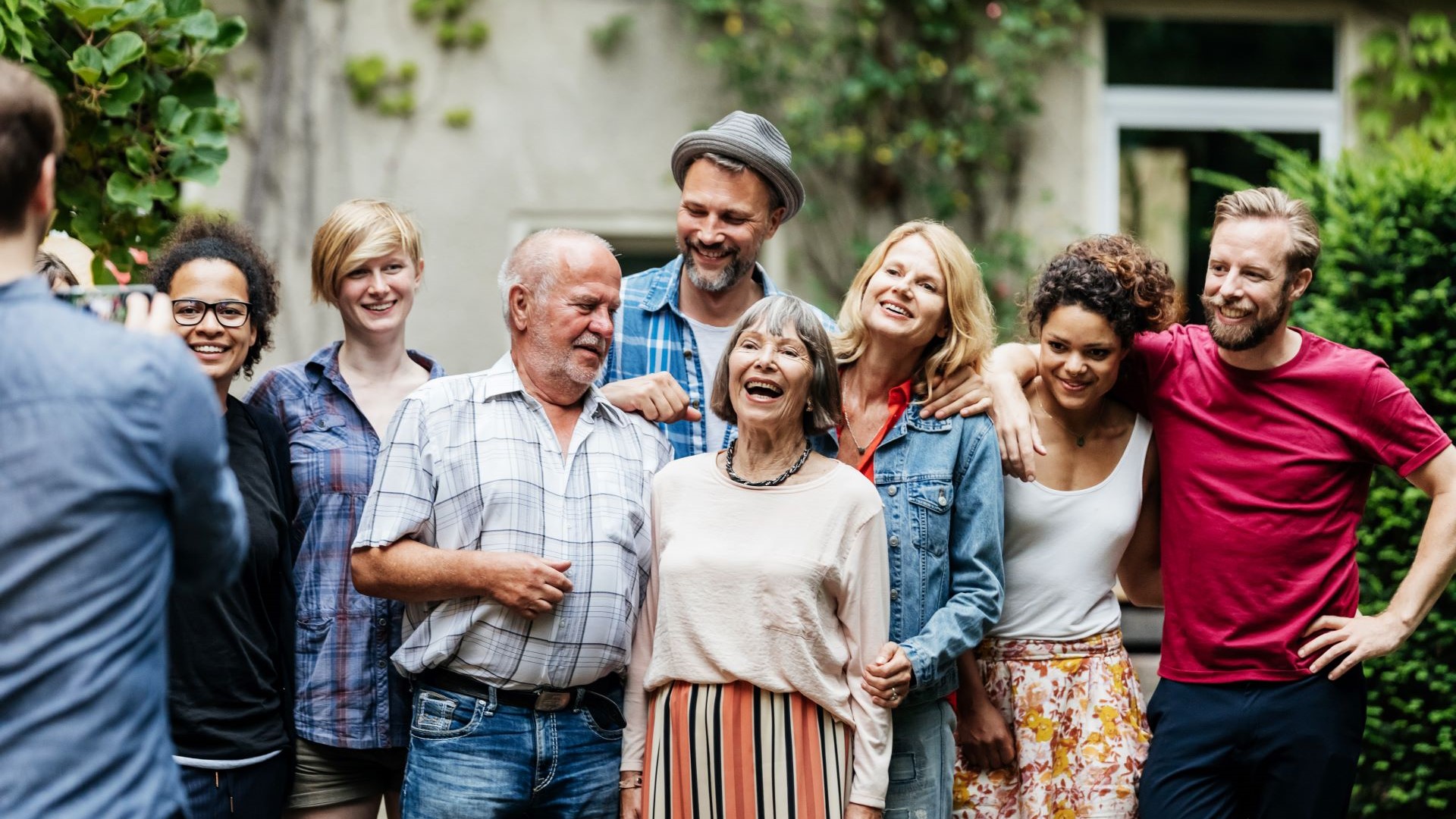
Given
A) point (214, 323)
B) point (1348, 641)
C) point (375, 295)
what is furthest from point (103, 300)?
point (1348, 641)

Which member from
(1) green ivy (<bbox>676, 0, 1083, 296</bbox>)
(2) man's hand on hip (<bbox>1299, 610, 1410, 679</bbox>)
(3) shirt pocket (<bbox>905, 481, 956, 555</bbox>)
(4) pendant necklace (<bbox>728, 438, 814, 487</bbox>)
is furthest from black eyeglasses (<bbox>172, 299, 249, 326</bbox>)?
(1) green ivy (<bbox>676, 0, 1083, 296</bbox>)

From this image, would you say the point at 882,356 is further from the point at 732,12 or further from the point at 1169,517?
the point at 732,12

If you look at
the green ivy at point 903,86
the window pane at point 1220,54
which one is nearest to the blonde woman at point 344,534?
the green ivy at point 903,86

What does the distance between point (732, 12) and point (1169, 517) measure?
440 centimetres

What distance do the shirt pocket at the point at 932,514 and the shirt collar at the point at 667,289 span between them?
2.48 feet

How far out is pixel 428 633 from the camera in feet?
9.46

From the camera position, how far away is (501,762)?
2803mm

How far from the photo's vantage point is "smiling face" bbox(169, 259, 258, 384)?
2959 mm

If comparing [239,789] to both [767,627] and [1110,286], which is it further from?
[1110,286]

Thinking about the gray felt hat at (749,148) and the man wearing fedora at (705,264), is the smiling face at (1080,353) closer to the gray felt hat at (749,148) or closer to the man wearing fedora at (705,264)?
the man wearing fedora at (705,264)

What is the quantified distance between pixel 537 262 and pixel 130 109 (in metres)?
1.07

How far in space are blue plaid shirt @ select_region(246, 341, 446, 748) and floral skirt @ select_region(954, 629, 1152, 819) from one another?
1323mm

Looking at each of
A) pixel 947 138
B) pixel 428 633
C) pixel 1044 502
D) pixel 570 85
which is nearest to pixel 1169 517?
pixel 1044 502

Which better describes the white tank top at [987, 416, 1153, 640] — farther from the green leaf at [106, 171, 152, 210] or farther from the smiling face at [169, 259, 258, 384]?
the green leaf at [106, 171, 152, 210]
